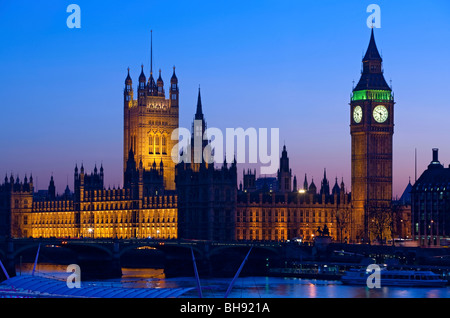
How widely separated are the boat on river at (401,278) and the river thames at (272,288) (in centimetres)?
108

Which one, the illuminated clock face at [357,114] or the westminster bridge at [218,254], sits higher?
the illuminated clock face at [357,114]

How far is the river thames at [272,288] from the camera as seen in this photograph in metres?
77.2

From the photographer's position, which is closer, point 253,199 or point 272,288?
point 272,288

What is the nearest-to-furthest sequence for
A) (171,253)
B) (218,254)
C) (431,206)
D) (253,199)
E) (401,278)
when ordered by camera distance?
(401,278) < (218,254) < (171,253) < (431,206) < (253,199)

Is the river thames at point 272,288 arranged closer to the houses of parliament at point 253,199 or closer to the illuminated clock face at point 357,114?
the houses of parliament at point 253,199

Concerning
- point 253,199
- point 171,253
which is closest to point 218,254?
point 171,253

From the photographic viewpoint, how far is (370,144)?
450 feet

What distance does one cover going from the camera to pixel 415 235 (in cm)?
12781

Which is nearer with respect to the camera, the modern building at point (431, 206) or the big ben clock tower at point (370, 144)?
the modern building at point (431, 206)

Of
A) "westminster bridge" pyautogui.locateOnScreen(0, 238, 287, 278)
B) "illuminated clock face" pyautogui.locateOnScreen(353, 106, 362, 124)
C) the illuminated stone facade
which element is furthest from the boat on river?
"illuminated clock face" pyautogui.locateOnScreen(353, 106, 362, 124)

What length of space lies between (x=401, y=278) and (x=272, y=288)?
36.2 feet

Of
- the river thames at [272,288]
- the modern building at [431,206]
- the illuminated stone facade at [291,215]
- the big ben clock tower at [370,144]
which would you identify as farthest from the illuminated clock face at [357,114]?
the river thames at [272,288]

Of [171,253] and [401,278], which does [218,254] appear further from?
[401,278]

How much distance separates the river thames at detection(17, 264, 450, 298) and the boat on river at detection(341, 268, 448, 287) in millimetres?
1082
